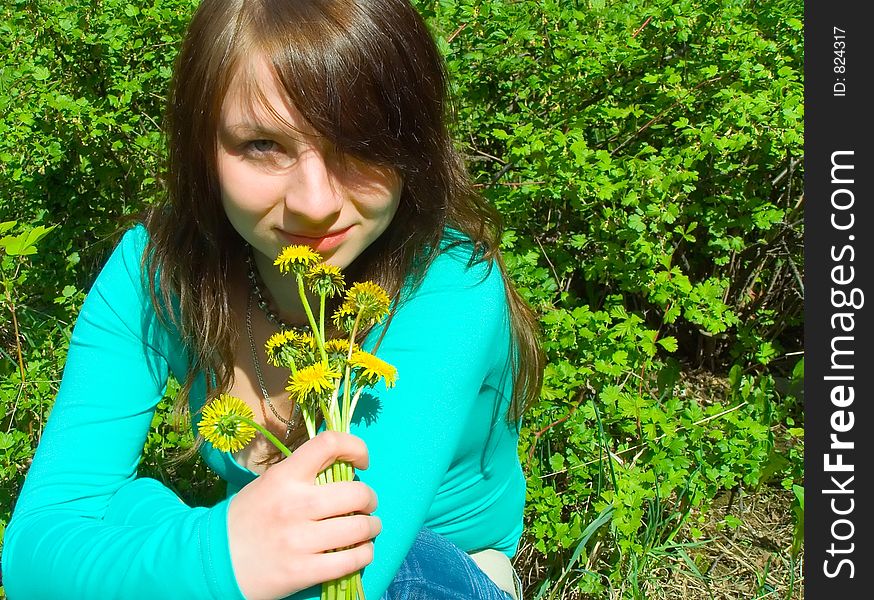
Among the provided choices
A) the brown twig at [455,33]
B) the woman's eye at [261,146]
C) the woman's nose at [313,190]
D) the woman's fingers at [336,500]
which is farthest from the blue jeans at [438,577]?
the brown twig at [455,33]

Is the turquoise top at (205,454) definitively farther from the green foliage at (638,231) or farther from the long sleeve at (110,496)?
the green foliage at (638,231)

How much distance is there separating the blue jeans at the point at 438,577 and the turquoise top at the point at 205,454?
131mm

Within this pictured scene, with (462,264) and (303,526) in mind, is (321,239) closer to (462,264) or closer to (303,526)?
(462,264)

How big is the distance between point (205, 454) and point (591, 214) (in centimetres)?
140

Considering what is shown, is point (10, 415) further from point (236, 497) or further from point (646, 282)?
point (646, 282)

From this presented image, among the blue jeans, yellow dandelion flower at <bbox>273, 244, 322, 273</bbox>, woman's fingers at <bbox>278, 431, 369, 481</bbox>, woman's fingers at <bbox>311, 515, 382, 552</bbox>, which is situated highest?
yellow dandelion flower at <bbox>273, 244, 322, 273</bbox>

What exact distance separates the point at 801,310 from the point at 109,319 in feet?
8.06

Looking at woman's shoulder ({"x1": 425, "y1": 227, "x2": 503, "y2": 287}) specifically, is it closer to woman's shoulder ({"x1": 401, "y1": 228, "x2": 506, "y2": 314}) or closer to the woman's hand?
woman's shoulder ({"x1": 401, "y1": 228, "x2": 506, "y2": 314})

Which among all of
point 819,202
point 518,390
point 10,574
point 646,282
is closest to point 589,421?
point 646,282

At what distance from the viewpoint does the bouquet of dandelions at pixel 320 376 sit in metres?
1.17

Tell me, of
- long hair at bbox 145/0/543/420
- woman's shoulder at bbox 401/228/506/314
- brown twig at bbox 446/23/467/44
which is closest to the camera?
long hair at bbox 145/0/543/420

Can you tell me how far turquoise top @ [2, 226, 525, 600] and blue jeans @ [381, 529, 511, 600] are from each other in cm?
13

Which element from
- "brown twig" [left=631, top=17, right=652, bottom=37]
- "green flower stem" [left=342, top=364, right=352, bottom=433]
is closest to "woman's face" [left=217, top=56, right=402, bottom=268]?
"green flower stem" [left=342, top=364, right=352, bottom=433]

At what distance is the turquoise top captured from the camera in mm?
1317
